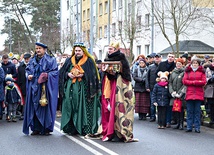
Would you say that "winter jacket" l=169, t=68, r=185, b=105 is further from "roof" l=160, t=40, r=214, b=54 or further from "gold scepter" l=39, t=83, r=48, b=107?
"roof" l=160, t=40, r=214, b=54

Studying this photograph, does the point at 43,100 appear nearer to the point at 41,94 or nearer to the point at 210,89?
the point at 41,94

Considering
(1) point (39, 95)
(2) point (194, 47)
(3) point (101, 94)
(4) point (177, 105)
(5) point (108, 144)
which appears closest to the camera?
(5) point (108, 144)

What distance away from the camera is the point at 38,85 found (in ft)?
39.2

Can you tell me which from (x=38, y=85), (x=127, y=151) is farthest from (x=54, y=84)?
(x=127, y=151)

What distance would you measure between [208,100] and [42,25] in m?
60.4

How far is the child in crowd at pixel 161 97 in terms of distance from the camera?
539 inches

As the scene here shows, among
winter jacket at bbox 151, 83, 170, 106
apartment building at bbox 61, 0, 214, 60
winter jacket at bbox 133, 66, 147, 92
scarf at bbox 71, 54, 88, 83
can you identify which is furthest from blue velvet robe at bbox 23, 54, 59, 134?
apartment building at bbox 61, 0, 214, 60

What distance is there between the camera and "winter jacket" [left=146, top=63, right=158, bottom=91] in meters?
15.6

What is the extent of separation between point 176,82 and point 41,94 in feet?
12.5

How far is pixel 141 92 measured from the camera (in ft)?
52.9

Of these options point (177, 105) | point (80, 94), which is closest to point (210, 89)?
point (177, 105)

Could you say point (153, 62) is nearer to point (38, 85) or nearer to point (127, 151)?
point (38, 85)

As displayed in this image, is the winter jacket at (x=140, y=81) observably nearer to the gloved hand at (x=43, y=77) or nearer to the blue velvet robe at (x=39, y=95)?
the blue velvet robe at (x=39, y=95)

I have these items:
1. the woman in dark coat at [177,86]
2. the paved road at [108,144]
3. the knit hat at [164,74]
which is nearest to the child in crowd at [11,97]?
the paved road at [108,144]
